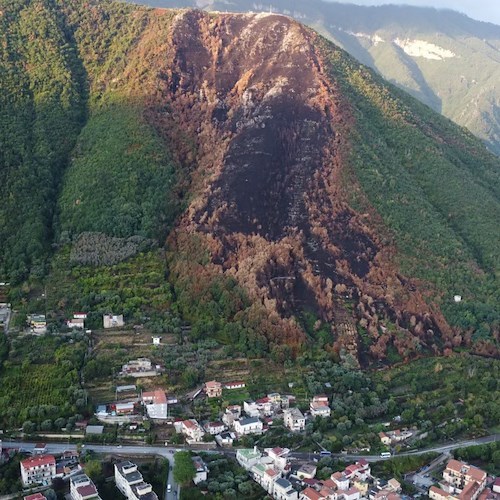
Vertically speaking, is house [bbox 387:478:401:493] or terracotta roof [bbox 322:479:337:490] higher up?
house [bbox 387:478:401:493]

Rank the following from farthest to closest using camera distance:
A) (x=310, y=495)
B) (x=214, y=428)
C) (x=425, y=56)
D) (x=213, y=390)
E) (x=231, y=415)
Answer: (x=425, y=56) → (x=213, y=390) → (x=231, y=415) → (x=214, y=428) → (x=310, y=495)

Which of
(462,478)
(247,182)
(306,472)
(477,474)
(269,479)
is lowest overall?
(269,479)

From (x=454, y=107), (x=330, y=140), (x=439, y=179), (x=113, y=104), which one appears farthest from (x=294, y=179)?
(x=454, y=107)

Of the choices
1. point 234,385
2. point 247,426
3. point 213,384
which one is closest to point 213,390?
point 213,384

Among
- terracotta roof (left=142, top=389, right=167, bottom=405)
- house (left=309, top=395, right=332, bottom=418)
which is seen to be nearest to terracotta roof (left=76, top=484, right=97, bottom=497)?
terracotta roof (left=142, top=389, right=167, bottom=405)

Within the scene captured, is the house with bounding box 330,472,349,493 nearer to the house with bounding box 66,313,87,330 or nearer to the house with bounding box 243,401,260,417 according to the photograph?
the house with bounding box 243,401,260,417

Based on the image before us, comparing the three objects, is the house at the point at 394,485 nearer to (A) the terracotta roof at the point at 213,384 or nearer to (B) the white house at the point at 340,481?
(B) the white house at the point at 340,481

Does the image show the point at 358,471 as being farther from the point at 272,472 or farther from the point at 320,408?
the point at 320,408

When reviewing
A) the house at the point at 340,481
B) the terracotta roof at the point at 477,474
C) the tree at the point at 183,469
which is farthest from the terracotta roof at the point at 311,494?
the terracotta roof at the point at 477,474
